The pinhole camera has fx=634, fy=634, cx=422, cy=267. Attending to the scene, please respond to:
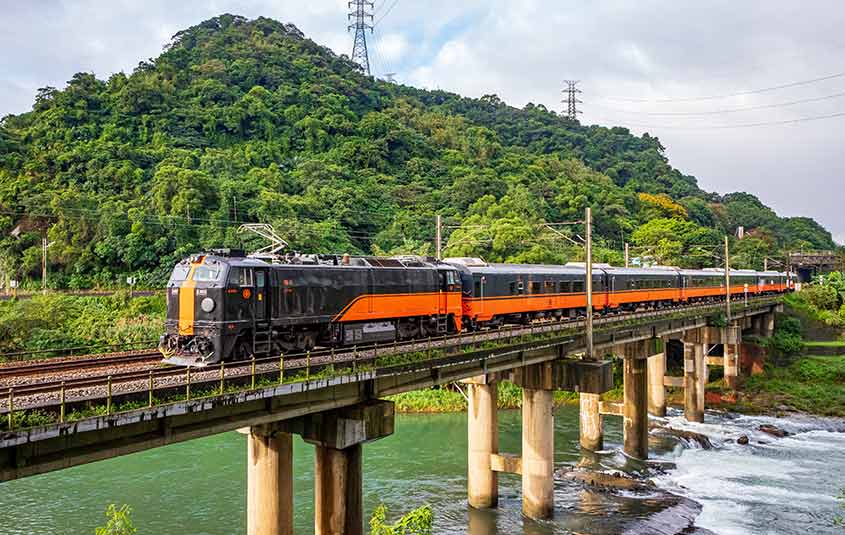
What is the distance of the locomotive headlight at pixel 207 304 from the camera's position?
Answer: 17859 mm

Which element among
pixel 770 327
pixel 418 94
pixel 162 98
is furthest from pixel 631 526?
pixel 418 94

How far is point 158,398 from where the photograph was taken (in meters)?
13.0

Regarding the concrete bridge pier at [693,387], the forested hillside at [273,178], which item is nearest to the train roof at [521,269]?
the forested hillside at [273,178]

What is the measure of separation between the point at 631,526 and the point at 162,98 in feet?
301

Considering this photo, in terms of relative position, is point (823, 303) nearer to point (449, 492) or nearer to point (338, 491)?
point (449, 492)

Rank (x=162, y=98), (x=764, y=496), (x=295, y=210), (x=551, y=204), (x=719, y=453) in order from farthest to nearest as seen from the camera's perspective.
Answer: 1. (x=551, y=204)
2. (x=162, y=98)
3. (x=295, y=210)
4. (x=719, y=453)
5. (x=764, y=496)

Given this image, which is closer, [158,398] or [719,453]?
[158,398]

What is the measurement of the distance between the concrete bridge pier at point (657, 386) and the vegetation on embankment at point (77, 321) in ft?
117

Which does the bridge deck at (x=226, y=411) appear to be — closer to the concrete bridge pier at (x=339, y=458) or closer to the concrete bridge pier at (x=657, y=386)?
the concrete bridge pier at (x=339, y=458)

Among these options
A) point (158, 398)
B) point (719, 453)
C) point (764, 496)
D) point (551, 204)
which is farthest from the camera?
point (551, 204)

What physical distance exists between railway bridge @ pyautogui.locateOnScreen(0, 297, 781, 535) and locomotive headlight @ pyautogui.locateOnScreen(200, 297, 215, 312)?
5.81ft

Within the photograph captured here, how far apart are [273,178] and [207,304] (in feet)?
205

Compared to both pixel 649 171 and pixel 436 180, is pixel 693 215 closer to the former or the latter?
pixel 649 171

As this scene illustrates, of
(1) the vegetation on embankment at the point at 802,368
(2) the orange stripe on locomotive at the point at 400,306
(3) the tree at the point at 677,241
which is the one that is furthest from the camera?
(3) the tree at the point at 677,241
